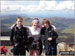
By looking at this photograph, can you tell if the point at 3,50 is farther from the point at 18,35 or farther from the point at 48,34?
the point at 48,34

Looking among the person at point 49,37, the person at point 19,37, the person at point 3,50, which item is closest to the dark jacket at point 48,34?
the person at point 49,37

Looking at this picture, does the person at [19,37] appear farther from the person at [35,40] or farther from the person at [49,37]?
the person at [49,37]

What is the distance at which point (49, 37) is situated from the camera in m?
3.68

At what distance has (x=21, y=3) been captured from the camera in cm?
426

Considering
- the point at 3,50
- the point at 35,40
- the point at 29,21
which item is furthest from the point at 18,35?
the point at 3,50

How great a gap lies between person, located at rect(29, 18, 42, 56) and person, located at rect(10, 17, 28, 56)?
125mm

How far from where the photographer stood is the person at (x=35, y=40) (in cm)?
371

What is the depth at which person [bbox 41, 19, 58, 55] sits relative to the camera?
145 inches

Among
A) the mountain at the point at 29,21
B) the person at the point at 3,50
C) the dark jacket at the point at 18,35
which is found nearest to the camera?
the dark jacket at the point at 18,35

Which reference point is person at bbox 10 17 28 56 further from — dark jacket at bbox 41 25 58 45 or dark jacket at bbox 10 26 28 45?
dark jacket at bbox 41 25 58 45

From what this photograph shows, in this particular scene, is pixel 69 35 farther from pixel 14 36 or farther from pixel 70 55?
pixel 14 36

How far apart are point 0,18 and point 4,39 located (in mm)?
485

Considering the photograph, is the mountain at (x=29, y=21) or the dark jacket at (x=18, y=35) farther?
the mountain at (x=29, y=21)

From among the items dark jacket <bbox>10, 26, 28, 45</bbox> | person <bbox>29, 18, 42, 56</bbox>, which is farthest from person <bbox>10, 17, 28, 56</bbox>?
person <bbox>29, 18, 42, 56</bbox>
